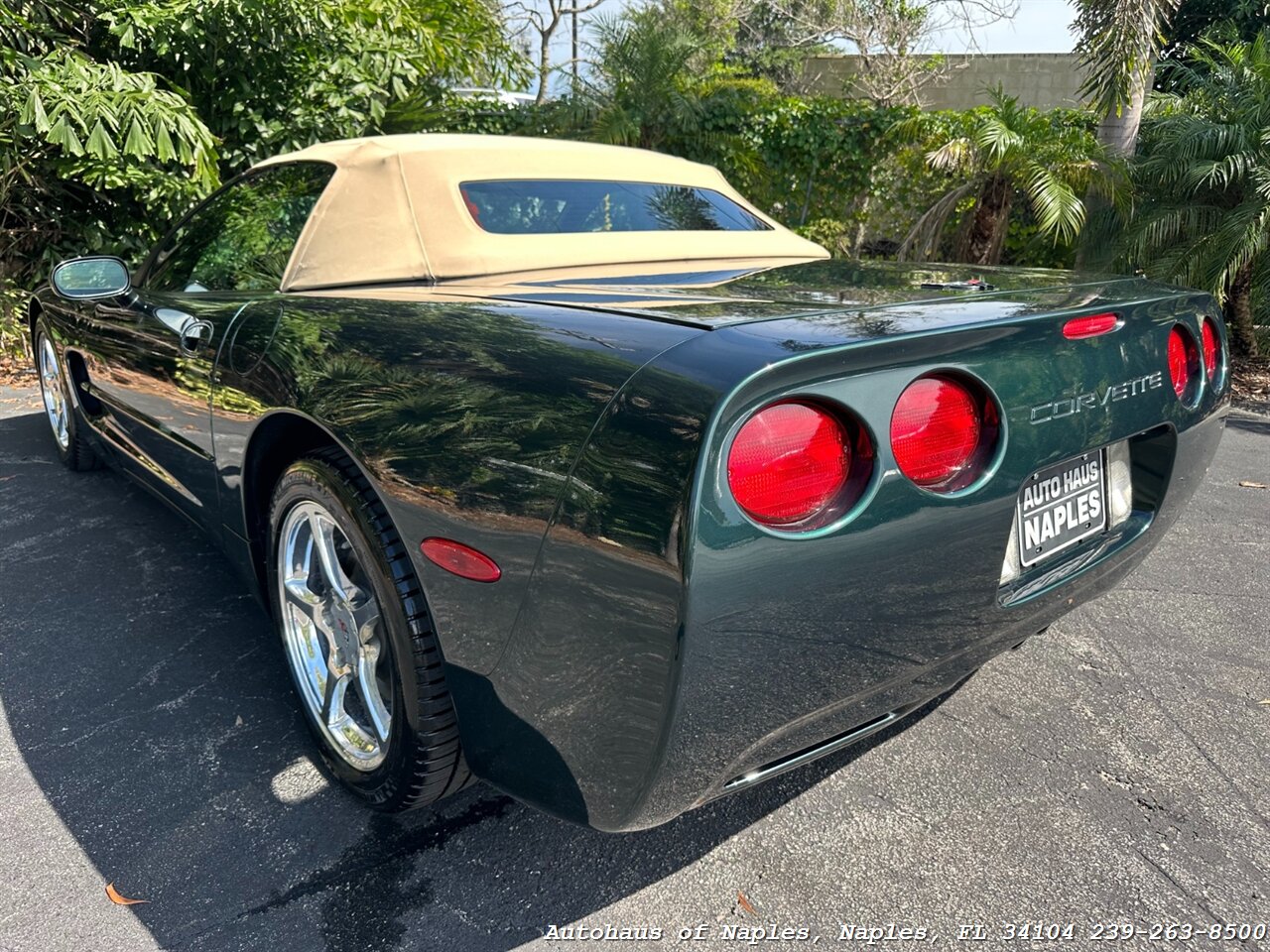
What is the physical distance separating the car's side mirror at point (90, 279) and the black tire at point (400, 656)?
1.64 metres

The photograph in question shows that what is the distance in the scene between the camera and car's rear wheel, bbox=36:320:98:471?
3.99m

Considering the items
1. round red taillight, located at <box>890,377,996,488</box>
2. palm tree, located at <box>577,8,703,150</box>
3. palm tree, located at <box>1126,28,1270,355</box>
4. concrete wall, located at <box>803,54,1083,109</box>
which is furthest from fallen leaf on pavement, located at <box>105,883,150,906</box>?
concrete wall, located at <box>803,54,1083,109</box>

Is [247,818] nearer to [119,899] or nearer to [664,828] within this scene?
[119,899]

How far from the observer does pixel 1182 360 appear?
2.05 metres

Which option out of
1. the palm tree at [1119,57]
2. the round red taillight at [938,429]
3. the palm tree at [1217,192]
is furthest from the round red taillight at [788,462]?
the palm tree at [1119,57]

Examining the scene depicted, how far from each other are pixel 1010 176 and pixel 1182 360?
18.5ft

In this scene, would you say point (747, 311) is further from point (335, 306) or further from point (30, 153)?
point (30, 153)

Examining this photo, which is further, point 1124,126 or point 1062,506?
point 1124,126

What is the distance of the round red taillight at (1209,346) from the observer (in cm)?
213

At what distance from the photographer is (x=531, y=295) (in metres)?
1.87

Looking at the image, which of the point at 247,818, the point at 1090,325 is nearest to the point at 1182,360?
the point at 1090,325

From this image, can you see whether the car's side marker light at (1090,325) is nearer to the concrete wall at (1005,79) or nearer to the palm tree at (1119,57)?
the palm tree at (1119,57)

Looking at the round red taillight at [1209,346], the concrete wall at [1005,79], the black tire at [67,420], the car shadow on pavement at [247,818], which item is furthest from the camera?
the concrete wall at [1005,79]

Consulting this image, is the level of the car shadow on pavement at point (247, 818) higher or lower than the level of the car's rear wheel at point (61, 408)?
lower
